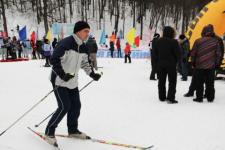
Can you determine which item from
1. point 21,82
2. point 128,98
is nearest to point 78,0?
point 21,82

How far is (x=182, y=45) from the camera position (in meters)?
11.4

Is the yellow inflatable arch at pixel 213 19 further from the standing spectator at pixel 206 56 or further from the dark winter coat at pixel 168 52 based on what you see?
the dark winter coat at pixel 168 52

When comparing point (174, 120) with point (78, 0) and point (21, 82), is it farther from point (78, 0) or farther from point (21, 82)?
point (78, 0)

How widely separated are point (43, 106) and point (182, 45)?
230 inches

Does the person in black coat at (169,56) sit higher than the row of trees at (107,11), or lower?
lower

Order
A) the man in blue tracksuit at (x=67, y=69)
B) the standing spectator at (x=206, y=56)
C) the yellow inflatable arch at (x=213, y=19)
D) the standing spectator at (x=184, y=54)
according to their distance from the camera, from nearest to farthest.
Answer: the man in blue tracksuit at (x=67, y=69) < the standing spectator at (x=206, y=56) < the standing spectator at (x=184, y=54) < the yellow inflatable arch at (x=213, y=19)

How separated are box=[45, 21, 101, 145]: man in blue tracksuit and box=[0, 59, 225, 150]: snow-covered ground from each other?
0.52 metres

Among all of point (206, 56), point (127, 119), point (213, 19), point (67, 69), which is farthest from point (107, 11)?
point (67, 69)

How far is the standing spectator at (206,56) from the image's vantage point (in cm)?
721

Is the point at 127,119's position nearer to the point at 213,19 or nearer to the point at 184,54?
the point at 184,54

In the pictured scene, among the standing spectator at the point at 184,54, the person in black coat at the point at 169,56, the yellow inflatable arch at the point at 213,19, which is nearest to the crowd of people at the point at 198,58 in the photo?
the person in black coat at the point at 169,56

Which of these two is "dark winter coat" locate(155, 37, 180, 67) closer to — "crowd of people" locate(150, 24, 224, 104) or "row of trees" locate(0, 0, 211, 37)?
"crowd of people" locate(150, 24, 224, 104)

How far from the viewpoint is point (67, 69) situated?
15.1 ft

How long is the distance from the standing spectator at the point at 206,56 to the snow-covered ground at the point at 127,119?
608 mm
